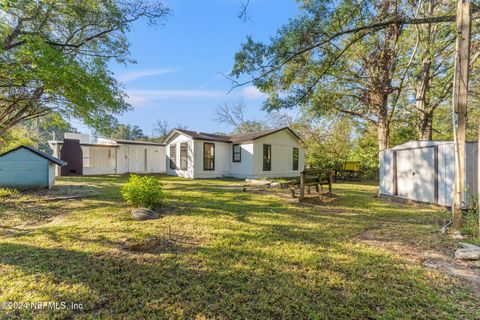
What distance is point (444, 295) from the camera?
2.36 m

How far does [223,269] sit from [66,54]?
952 cm

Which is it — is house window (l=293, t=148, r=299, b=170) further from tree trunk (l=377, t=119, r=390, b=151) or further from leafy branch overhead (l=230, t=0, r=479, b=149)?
leafy branch overhead (l=230, t=0, r=479, b=149)

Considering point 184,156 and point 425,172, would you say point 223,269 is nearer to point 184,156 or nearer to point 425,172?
point 425,172

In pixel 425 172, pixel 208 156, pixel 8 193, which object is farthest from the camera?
pixel 208 156

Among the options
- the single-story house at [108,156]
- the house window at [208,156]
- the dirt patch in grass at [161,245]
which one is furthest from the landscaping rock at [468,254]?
the single-story house at [108,156]

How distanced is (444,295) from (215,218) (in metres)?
3.99

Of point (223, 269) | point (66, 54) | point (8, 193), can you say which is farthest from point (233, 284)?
point (66, 54)

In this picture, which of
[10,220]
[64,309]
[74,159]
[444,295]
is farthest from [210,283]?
[74,159]

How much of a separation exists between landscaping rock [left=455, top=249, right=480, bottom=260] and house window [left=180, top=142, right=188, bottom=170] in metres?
14.2

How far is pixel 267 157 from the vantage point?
15750 millimetres

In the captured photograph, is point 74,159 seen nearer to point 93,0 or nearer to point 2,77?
point 2,77

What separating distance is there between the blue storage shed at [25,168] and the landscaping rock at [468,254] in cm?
1163

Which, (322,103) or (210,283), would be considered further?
(322,103)

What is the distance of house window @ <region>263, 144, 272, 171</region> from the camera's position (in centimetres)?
1551
